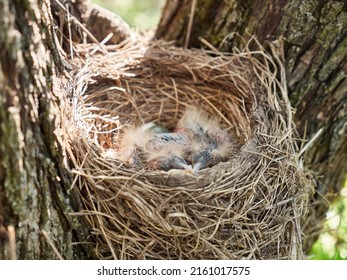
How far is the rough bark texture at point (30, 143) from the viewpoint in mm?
1517

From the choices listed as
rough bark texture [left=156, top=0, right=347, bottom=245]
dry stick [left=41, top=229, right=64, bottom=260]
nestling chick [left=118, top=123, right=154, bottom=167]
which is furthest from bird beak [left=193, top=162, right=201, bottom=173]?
dry stick [left=41, top=229, right=64, bottom=260]

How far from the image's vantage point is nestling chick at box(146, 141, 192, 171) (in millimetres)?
2367

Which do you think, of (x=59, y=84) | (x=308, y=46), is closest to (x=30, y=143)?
(x=59, y=84)

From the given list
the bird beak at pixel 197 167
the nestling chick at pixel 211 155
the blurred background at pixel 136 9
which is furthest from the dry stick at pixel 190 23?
the blurred background at pixel 136 9

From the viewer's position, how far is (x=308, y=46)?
8.10ft

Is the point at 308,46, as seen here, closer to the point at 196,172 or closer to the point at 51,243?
the point at 196,172

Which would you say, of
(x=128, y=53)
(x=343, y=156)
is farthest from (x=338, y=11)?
(x=128, y=53)

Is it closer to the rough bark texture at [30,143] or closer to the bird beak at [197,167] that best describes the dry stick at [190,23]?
the bird beak at [197,167]

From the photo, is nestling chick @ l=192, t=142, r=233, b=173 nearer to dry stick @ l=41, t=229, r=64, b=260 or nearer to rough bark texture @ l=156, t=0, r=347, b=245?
rough bark texture @ l=156, t=0, r=347, b=245

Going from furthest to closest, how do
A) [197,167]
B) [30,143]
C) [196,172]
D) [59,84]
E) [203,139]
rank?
1. [203,139]
2. [197,167]
3. [196,172]
4. [59,84]
5. [30,143]

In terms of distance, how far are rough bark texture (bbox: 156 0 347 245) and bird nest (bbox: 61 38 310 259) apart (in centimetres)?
10

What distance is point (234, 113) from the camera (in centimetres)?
269

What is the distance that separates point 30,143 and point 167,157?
33.6 inches
